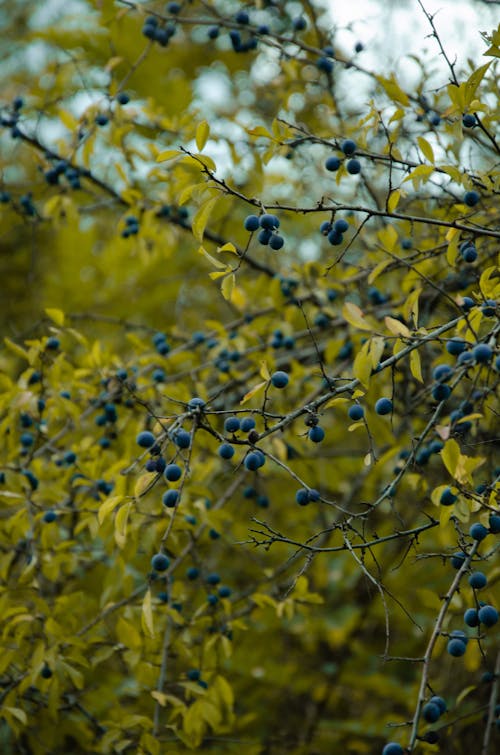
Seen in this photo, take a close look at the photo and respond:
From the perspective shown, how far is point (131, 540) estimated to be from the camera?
2.76 metres

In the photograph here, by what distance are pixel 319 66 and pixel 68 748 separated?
351 cm

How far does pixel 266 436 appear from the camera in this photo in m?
1.83

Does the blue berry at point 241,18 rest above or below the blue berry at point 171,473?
above

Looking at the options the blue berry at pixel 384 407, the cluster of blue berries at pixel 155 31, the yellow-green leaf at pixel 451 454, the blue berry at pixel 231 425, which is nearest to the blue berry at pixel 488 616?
the yellow-green leaf at pixel 451 454

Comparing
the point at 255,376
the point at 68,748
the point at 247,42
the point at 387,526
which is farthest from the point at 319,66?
the point at 68,748

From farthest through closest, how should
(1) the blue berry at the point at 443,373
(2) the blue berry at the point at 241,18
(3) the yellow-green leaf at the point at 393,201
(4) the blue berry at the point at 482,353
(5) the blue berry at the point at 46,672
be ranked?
(2) the blue berry at the point at 241,18
(5) the blue berry at the point at 46,672
(3) the yellow-green leaf at the point at 393,201
(1) the blue berry at the point at 443,373
(4) the blue berry at the point at 482,353

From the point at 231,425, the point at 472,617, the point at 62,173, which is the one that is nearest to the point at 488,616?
the point at 472,617

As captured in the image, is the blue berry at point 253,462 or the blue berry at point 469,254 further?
the blue berry at point 469,254

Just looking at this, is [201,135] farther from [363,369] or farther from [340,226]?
[363,369]

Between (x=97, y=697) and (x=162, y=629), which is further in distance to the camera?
(x=97, y=697)

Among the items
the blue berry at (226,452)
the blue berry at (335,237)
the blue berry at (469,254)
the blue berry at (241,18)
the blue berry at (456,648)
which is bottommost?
the blue berry at (456,648)

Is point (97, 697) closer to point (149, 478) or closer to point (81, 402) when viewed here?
point (81, 402)

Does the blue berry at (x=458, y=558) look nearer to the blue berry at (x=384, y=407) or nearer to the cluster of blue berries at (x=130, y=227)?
the blue berry at (x=384, y=407)

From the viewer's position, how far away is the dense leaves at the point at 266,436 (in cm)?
210
